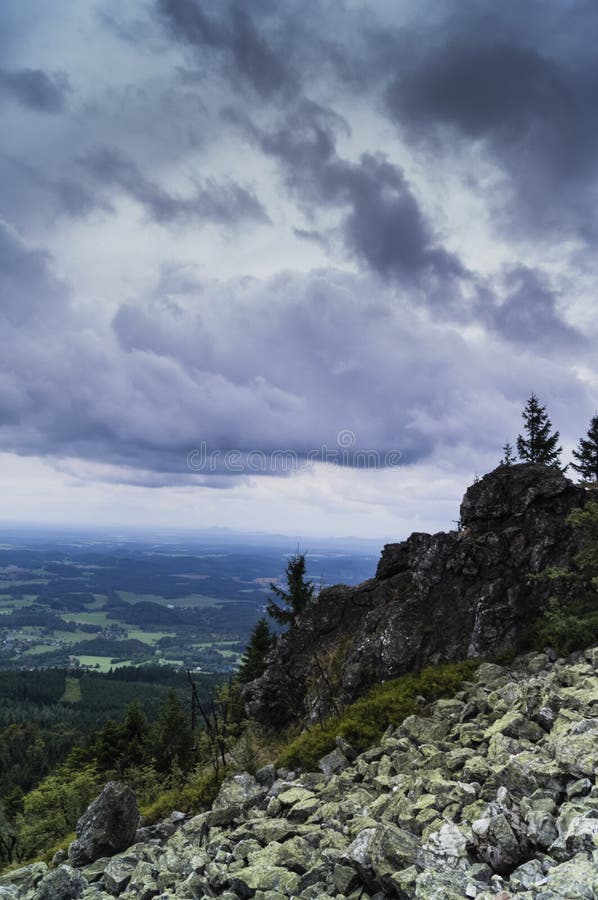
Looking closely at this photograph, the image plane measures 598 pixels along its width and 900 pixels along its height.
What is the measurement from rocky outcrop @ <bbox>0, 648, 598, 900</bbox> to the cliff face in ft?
28.9

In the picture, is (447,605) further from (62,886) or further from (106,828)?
(62,886)

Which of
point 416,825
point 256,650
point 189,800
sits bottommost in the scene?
point 256,650

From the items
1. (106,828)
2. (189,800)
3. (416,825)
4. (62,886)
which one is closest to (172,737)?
(189,800)

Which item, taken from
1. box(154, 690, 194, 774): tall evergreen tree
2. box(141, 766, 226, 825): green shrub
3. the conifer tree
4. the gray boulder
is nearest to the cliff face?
box(141, 766, 226, 825): green shrub

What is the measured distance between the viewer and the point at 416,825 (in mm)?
11250

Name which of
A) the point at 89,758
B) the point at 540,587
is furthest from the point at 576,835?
the point at 89,758

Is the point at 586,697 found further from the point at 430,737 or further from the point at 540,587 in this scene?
the point at 540,587

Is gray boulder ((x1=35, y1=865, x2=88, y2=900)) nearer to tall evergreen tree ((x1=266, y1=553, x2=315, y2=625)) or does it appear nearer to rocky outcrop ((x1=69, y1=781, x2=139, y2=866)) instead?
rocky outcrop ((x1=69, y1=781, x2=139, y2=866))

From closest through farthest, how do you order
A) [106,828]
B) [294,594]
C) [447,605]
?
[106,828]
[447,605]
[294,594]

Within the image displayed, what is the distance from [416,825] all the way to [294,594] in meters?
42.9

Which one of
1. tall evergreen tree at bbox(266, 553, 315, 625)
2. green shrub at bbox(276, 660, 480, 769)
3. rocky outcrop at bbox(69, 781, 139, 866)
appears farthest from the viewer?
tall evergreen tree at bbox(266, 553, 315, 625)

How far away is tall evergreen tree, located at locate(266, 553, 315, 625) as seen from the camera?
52438 mm

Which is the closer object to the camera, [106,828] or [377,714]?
[106,828]

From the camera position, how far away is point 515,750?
45.3 feet
